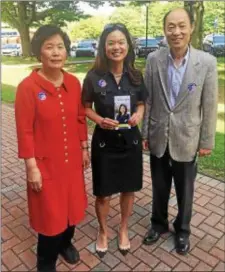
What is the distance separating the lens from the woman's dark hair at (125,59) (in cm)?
248

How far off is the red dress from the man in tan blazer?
0.68 metres

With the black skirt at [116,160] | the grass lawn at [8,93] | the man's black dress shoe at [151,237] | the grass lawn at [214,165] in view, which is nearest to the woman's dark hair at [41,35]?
the black skirt at [116,160]

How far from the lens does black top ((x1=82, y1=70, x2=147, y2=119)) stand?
2.52 m

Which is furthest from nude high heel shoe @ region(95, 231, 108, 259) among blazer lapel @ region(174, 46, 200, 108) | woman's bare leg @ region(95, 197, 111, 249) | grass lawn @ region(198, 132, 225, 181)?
grass lawn @ region(198, 132, 225, 181)

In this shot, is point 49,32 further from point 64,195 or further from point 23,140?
point 64,195

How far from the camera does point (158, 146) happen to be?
9.57 feet

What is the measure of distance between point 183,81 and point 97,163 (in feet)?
3.17

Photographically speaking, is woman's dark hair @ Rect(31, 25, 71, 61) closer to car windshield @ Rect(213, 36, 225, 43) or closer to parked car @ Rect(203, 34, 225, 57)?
parked car @ Rect(203, 34, 225, 57)

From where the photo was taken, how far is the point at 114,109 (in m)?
2.54

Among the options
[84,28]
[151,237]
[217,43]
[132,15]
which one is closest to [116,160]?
[151,237]

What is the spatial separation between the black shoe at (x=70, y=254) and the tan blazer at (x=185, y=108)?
1.17 meters

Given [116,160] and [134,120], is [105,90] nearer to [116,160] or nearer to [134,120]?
[134,120]

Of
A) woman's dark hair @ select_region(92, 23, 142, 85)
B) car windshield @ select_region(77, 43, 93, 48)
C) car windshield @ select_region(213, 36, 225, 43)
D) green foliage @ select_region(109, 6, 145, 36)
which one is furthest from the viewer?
car windshield @ select_region(77, 43, 93, 48)

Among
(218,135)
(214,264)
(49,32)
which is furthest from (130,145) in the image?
(218,135)
